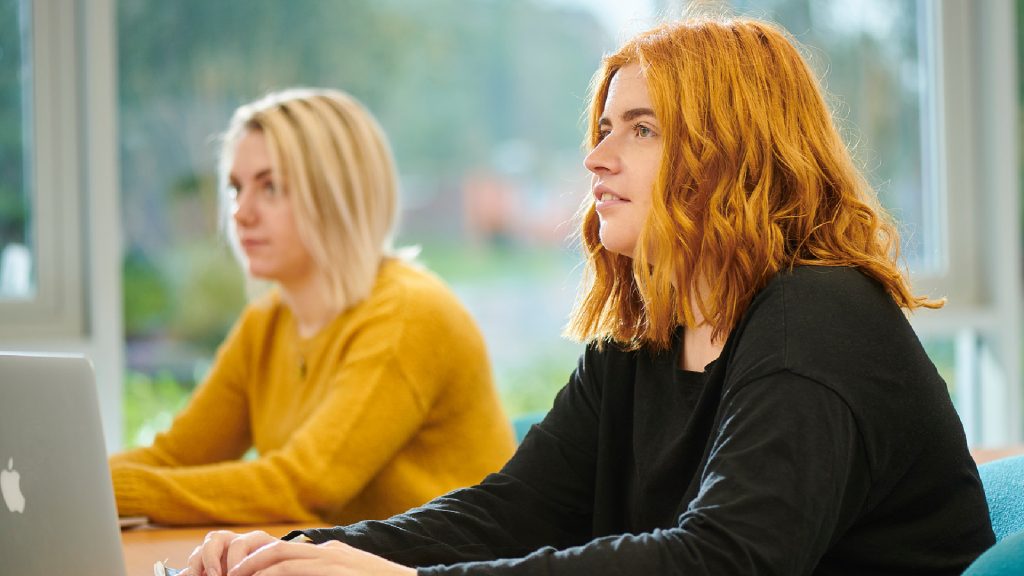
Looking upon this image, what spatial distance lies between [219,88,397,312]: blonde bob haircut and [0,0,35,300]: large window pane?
850 millimetres

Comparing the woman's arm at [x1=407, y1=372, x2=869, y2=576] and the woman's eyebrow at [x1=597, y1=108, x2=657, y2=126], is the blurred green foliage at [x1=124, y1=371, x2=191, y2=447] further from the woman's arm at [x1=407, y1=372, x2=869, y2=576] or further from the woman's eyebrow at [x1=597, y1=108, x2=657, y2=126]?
the woman's arm at [x1=407, y1=372, x2=869, y2=576]

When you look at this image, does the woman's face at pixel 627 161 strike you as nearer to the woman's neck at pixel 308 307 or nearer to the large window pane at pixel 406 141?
the woman's neck at pixel 308 307

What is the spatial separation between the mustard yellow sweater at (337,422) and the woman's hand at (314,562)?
592 millimetres

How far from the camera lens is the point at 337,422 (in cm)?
182

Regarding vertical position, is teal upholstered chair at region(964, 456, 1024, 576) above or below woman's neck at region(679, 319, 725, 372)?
below

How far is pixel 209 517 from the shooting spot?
68.2 inches

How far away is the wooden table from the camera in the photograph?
1445 mm

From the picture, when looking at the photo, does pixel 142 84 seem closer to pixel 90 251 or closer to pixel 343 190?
pixel 90 251

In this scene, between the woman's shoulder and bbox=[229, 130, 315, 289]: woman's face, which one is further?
bbox=[229, 130, 315, 289]: woman's face

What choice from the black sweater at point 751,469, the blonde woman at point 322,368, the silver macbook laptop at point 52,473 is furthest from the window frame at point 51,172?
the silver macbook laptop at point 52,473

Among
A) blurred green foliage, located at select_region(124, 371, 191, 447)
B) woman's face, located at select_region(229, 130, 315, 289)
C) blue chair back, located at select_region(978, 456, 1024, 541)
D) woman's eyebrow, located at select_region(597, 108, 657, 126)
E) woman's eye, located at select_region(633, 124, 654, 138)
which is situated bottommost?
blurred green foliage, located at select_region(124, 371, 191, 447)

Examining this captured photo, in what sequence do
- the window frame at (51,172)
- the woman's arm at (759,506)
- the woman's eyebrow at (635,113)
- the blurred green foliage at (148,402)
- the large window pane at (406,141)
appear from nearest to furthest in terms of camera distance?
the woman's arm at (759,506), the woman's eyebrow at (635,113), the window frame at (51,172), the large window pane at (406,141), the blurred green foliage at (148,402)

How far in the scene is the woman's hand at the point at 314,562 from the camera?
1.07m

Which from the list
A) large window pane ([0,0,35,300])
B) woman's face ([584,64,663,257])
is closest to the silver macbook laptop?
woman's face ([584,64,663,257])
